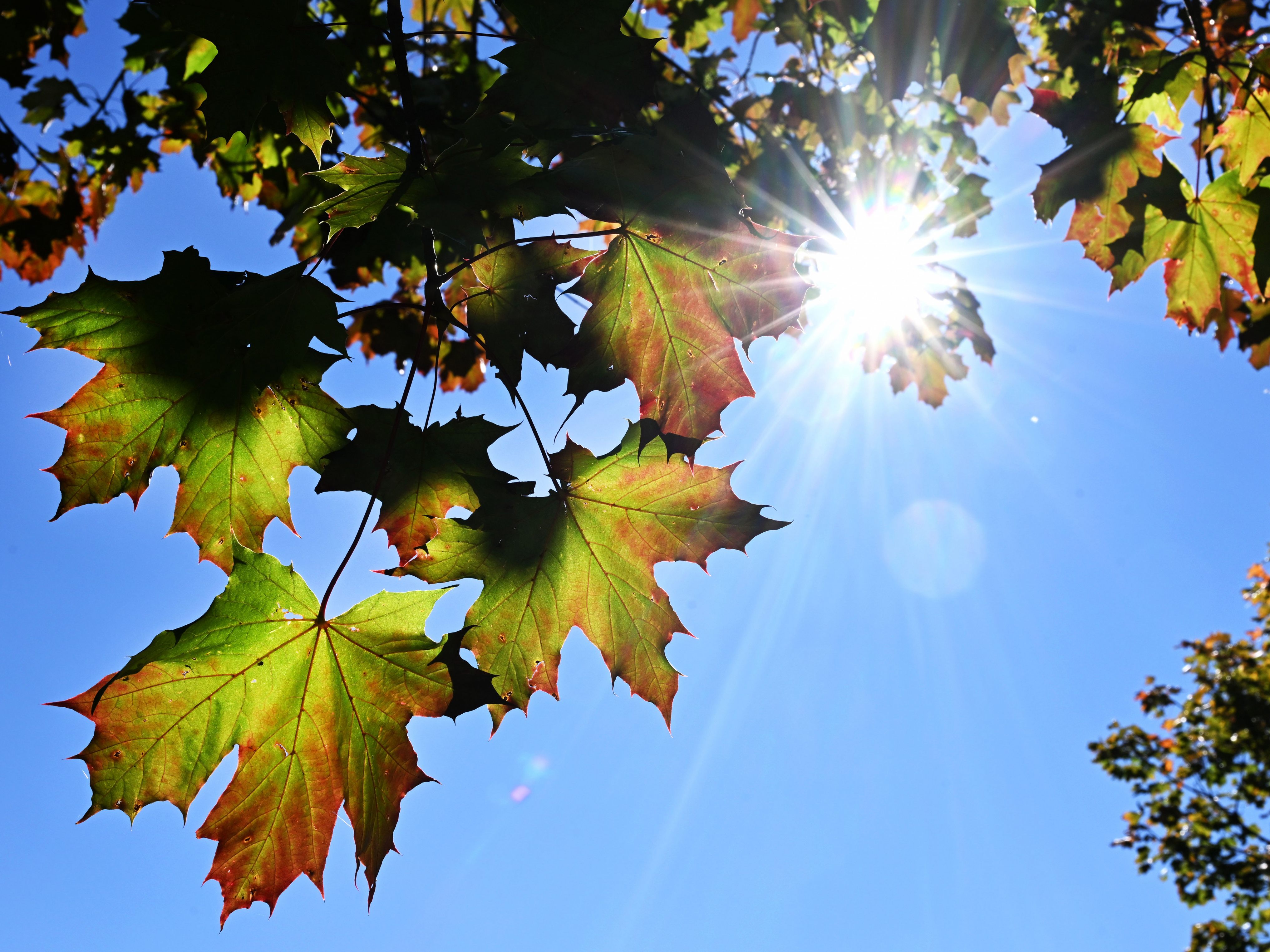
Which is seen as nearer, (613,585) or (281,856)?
(281,856)

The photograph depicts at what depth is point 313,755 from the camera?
172 centimetres

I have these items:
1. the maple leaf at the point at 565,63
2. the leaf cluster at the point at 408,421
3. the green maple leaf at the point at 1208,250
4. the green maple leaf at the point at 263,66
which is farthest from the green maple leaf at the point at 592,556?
the green maple leaf at the point at 1208,250

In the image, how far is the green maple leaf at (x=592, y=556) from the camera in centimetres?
173

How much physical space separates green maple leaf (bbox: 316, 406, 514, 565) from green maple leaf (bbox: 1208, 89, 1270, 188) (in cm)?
237

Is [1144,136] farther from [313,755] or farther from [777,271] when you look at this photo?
[313,755]

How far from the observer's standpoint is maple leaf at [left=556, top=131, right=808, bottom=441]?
1.42 m

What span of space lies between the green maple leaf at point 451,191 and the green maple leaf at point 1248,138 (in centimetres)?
221

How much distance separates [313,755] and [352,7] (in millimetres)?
2493

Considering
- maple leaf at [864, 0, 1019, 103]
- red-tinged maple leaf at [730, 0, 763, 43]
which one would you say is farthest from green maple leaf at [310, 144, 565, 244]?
red-tinged maple leaf at [730, 0, 763, 43]

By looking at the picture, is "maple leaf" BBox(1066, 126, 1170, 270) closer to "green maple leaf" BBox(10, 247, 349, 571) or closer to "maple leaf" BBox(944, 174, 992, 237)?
"green maple leaf" BBox(10, 247, 349, 571)

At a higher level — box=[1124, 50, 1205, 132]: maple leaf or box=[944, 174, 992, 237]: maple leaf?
Result: box=[944, 174, 992, 237]: maple leaf

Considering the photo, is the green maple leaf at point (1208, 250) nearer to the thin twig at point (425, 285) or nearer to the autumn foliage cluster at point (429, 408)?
the autumn foliage cluster at point (429, 408)

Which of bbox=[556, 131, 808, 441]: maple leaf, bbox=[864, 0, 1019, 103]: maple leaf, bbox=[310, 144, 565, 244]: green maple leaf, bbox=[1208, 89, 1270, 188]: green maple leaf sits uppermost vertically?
bbox=[1208, 89, 1270, 188]: green maple leaf

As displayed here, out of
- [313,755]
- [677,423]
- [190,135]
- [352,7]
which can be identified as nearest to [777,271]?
[677,423]
